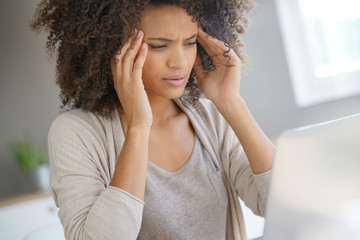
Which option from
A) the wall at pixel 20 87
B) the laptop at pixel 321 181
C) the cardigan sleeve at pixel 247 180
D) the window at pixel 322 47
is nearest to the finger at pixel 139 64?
the cardigan sleeve at pixel 247 180

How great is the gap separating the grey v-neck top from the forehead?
335mm

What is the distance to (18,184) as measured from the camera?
2.17 metres

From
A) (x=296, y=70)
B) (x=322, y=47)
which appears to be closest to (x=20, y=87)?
(x=296, y=70)

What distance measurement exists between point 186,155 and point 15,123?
1.25m

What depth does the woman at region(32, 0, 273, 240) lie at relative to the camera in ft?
3.31

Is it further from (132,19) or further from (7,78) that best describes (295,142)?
(7,78)

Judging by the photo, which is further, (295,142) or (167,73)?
(167,73)

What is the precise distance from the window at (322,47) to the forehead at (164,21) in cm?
157

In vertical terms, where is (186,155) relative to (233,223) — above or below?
above

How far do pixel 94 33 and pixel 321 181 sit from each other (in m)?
0.81

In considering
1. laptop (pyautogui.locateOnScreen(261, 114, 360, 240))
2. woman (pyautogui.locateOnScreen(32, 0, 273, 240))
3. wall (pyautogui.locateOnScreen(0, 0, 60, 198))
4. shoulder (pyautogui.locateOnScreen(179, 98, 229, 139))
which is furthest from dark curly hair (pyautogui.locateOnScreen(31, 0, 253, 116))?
wall (pyautogui.locateOnScreen(0, 0, 60, 198))

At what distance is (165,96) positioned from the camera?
1151 mm

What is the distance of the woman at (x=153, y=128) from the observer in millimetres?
1010

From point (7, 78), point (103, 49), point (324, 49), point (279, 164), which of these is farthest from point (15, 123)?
point (279, 164)
